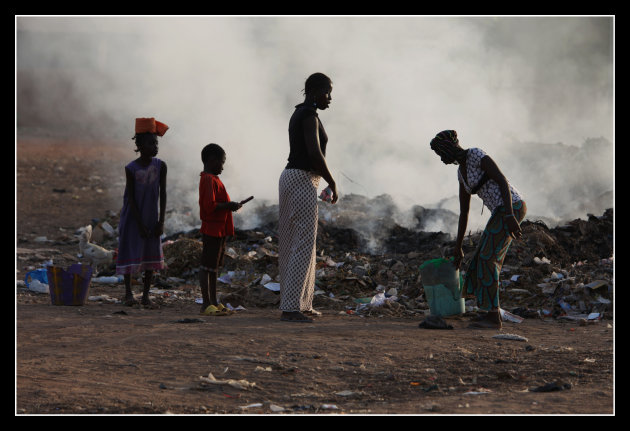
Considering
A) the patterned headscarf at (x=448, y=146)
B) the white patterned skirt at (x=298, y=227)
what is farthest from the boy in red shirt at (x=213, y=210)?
the patterned headscarf at (x=448, y=146)

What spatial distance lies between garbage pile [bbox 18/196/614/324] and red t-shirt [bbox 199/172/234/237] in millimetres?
1200

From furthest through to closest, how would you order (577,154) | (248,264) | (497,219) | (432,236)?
(577,154)
(432,236)
(248,264)
(497,219)

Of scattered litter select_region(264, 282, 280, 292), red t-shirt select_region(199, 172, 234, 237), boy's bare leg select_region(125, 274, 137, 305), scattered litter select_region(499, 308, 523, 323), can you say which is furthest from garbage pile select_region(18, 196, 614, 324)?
red t-shirt select_region(199, 172, 234, 237)

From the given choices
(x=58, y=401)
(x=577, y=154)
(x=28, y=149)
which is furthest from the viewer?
(x=28, y=149)

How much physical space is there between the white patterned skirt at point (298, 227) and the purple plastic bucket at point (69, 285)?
6.39 feet

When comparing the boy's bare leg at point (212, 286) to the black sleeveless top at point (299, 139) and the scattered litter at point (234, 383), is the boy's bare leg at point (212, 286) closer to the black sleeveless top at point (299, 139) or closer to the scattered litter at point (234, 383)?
the black sleeveless top at point (299, 139)

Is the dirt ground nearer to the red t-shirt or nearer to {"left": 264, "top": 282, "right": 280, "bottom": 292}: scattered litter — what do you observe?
{"left": 264, "top": 282, "right": 280, "bottom": 292}: scattered litter

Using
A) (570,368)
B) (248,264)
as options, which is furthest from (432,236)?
(570,368)

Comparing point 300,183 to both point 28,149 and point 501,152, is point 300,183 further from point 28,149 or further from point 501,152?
point 28,149

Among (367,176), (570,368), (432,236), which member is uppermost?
(367,176)

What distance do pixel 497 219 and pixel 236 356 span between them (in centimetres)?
224

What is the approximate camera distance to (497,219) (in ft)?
19.2

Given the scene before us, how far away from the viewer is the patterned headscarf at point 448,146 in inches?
232

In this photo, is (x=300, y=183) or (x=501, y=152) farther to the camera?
(x=501, y=152)
